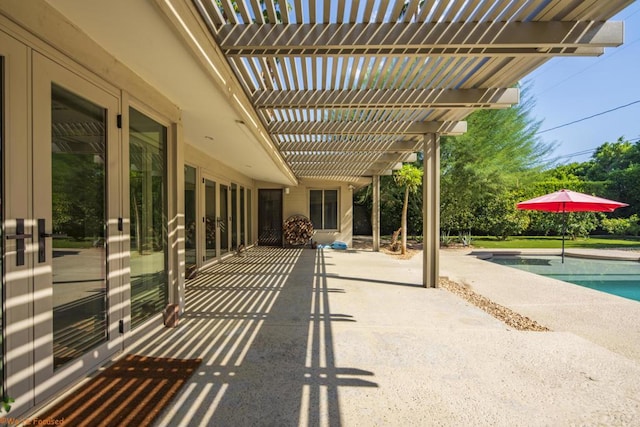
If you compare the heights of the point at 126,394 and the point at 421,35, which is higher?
the point at 421,35

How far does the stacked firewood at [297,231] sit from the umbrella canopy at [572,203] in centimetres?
640

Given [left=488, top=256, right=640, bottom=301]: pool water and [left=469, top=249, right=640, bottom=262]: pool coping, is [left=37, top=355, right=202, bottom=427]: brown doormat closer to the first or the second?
[left=488, top=256, right=640, bottom=301]: pool water

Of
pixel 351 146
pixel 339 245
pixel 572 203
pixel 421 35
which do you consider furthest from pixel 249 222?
pixel 572 203

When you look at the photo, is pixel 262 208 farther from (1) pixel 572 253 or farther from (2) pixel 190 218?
(1) pixel 572 253

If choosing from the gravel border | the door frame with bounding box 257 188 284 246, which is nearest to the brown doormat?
the gravel border

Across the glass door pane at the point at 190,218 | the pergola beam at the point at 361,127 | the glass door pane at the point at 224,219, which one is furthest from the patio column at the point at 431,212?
the glass door pane at the point at 224,219

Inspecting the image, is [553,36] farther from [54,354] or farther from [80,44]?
[54,354]

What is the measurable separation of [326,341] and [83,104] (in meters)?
2.59

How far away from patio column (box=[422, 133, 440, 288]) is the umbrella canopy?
5.33 m

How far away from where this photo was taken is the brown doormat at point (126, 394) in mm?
1671

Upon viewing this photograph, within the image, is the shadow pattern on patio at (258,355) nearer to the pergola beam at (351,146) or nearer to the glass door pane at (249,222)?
the pergola beam at (351,146)

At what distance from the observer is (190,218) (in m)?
5.54

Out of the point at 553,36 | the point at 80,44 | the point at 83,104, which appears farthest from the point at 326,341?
the point at 553,36

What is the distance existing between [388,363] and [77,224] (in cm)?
241
